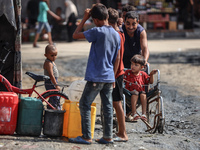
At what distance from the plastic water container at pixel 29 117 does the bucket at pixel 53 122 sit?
0.30 feet

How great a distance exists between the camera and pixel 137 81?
21.6 ft

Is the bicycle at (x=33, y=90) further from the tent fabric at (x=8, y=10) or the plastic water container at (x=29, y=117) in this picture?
the tent fabric at (x=8, y=10)

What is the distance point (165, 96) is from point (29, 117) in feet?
13.7

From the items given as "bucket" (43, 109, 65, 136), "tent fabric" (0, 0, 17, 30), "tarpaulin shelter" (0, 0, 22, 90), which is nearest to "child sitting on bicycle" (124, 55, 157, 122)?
"bucket" (43, 109, 65, 136)

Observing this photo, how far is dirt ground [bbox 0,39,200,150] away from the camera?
5.36 m

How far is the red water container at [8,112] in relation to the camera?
547 centimetres

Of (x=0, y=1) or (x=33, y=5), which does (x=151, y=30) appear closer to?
(x=33, y=5)

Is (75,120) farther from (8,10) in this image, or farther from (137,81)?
(8,10)

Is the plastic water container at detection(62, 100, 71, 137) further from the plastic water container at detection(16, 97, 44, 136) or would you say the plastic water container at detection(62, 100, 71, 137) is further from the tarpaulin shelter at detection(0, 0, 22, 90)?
the tarpaulin shelter at detection(0, 0, 22, 90)

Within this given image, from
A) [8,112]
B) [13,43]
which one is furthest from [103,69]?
[13,43]

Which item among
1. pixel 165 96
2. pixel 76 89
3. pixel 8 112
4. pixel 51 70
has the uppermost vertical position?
pixel 51 70

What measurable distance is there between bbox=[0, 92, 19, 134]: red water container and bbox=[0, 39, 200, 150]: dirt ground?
4.0 inches

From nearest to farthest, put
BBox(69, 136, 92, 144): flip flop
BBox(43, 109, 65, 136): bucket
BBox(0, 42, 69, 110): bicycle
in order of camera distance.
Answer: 1. BBox(69, 136, 92, 144): flip flop
2. BBox(43, 109, 65, 136): bucket
3. BBox(0, 42, 69, 110): bicycle

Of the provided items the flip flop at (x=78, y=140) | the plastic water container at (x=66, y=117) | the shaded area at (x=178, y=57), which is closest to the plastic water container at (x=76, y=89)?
the plastic water container at (x=66, y=117)
